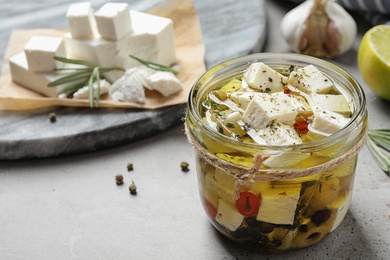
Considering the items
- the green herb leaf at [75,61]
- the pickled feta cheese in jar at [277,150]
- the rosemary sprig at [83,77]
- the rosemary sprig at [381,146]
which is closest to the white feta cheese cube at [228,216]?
the pickled feta cheese in jar at [277,150]

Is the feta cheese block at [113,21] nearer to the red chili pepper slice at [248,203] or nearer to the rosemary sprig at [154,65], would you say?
the rosemary sprig at [154,65]

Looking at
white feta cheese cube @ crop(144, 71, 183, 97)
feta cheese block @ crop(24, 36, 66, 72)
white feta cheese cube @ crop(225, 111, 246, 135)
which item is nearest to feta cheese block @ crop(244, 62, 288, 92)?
white feta cheese cube @ crop(225, 111, 246, 135)

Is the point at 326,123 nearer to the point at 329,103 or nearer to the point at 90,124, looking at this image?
the point at 329,103

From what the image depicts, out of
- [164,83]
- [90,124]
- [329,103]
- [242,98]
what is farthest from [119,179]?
[329,103]

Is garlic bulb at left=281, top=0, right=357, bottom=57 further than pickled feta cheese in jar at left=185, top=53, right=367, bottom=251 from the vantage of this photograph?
Yes

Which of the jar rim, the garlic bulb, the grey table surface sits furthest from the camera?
the garlic bulb

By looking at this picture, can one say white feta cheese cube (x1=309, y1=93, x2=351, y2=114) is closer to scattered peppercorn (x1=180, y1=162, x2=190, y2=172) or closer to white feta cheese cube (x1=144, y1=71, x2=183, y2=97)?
scattered peppercorn (x1=180, y1=162, x2=190, y2=172)
